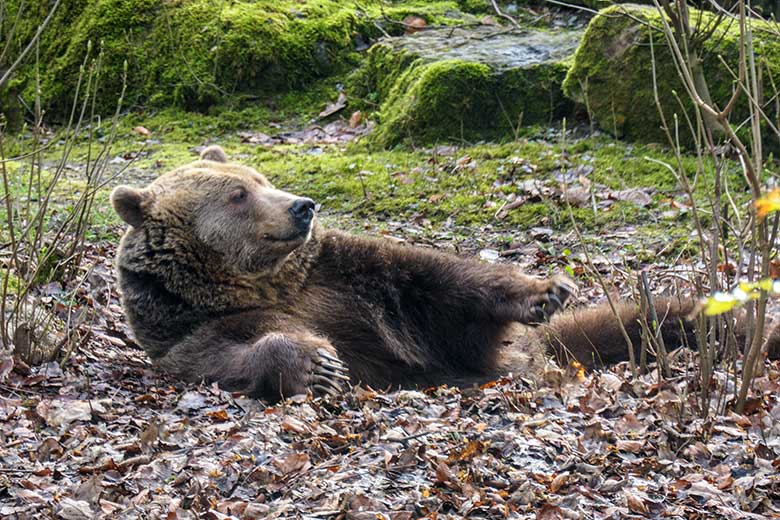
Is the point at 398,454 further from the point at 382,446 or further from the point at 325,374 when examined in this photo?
the point at 325,374

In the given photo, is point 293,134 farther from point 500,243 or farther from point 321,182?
point 500,243

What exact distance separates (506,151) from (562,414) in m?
6.53

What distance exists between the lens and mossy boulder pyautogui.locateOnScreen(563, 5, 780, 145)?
10555 millimetres

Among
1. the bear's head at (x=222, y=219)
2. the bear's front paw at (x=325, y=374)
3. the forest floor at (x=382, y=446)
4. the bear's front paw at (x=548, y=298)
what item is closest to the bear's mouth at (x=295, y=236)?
the bear's head at (x=222, y=219)

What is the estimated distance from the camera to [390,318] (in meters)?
6.60

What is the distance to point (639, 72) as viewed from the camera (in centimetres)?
1087

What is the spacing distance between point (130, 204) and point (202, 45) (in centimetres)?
895

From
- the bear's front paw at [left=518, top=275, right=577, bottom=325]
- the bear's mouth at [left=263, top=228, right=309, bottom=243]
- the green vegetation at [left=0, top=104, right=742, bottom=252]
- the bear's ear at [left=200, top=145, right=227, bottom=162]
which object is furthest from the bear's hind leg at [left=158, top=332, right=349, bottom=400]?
the green vegetation at [left=0, top=104, right=742, bottom=252]

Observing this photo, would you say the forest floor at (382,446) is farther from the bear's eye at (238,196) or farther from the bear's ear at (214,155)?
the bear's ear at (214,155)

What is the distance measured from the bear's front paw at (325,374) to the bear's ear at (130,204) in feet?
5.51

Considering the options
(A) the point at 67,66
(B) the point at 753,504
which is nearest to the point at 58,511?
(B) the point at 753,504

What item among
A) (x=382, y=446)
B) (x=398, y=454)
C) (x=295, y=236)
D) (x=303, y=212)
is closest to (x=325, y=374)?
(x=295, y=236)

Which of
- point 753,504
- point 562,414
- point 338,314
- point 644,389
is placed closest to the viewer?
point 753,504

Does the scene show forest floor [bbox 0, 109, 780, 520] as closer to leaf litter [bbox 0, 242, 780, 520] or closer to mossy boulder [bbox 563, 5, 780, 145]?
leaf litter [bbox 0, 242, 780, 520]
